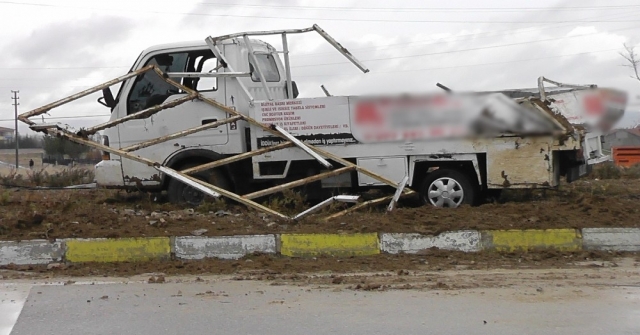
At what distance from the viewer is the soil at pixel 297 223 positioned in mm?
8344

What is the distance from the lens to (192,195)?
10516 mm

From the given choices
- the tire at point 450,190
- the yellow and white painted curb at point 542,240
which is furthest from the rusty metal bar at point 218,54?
the yellow and white painted curb at point 542,240

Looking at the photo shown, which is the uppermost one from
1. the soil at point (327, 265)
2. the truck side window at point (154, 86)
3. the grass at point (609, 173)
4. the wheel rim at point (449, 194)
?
the truck side window at point (154, 86)

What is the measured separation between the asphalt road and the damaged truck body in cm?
195

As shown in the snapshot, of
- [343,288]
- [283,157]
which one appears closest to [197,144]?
[283,157]

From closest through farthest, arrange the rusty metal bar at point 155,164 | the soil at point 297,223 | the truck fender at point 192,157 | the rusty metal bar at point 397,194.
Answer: the soil at point 297,223
the rusty metal bar at point 397,194
the rusty metal bar at point 155,164
the truck fender at point 192,157

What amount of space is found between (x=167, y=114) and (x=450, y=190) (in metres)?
3.95

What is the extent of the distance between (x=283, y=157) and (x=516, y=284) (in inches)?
165

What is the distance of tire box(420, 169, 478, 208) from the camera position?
31.3 feet

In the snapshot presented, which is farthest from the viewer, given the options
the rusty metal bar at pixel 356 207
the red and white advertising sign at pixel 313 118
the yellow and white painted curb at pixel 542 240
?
the red and white advertising sign at pixel 313 118

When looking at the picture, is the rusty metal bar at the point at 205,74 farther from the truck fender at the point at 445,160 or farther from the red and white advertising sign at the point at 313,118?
the truck fender at the point at 445,160

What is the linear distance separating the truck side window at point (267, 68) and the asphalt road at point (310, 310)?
4.51 meters

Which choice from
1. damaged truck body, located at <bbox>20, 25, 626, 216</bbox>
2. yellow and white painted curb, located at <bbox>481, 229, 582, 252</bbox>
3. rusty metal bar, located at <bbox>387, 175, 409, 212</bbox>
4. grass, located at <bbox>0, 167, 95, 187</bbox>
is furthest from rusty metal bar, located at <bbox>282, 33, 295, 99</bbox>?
grass, located at <bbox>0, 167, 95, 187</bbox>

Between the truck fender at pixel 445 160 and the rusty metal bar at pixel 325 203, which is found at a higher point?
the truck fender at pixel 445 160
